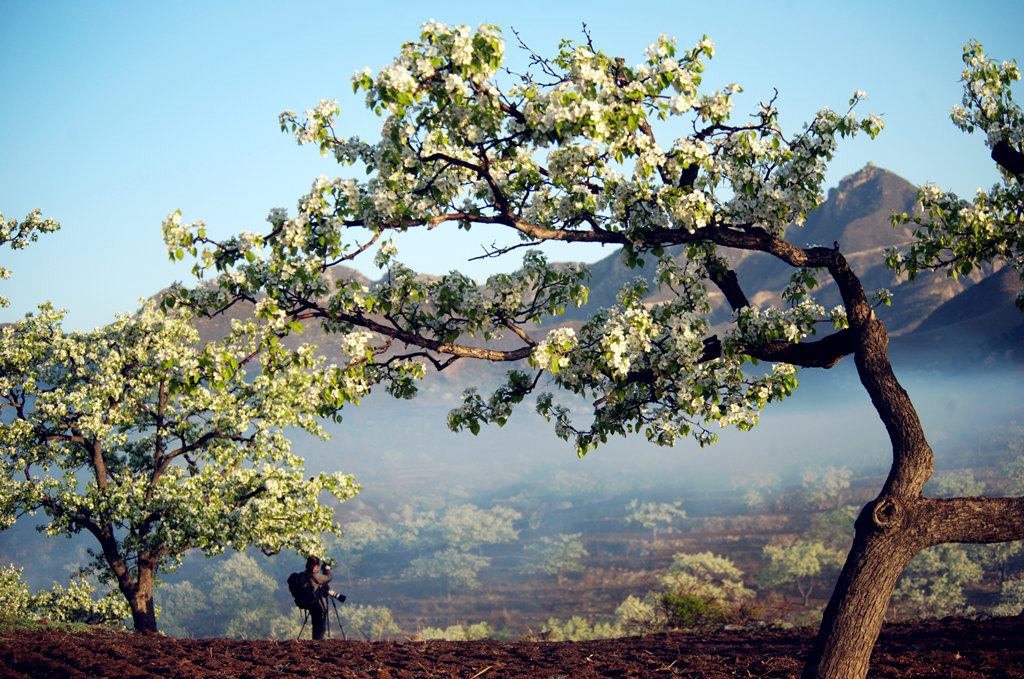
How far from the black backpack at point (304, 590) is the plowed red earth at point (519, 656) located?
2.13 m

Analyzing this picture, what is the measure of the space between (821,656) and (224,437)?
14.2 metres

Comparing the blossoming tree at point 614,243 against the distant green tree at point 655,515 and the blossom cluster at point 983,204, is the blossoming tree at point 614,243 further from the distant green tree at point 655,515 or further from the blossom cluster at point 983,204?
the distant green tree at point 655,515

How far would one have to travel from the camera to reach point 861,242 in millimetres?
85312

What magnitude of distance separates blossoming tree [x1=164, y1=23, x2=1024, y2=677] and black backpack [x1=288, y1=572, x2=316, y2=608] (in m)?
6.55

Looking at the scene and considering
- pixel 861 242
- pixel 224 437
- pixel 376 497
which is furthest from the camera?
Result: pixel 376 497

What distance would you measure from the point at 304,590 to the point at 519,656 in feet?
17.7

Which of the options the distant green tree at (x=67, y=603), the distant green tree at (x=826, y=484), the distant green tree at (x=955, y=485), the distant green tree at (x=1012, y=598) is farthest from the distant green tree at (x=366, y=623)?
the distant green tree at (x=955, y=485)

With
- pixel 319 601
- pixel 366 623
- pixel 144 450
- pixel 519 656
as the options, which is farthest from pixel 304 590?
pixel 366 623

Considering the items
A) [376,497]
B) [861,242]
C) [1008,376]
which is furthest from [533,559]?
[861,242]

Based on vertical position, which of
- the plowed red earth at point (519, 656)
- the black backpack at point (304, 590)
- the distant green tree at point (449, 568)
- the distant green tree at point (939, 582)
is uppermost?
the black backpack at point (304, 590)

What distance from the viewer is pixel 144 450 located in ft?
Result: 57.2

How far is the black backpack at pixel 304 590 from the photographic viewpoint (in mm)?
12938

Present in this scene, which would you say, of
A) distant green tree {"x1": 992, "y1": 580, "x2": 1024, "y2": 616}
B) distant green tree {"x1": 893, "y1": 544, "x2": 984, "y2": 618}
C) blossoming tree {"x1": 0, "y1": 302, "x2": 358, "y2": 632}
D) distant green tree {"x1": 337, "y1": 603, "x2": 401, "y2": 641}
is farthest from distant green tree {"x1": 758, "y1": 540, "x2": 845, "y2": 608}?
blossoming tree {"x1": 0, "y1": 302, "x2": 358, "y2": 632}

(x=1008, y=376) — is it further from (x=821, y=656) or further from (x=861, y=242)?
(x=821, y=656)
